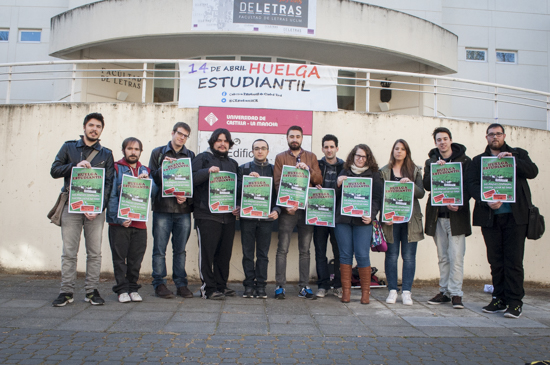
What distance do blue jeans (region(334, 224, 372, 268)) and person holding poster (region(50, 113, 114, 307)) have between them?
3.00 metres

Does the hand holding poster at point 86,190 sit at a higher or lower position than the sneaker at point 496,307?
higher

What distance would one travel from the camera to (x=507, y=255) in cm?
536

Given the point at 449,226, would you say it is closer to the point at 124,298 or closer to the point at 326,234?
the point at 326,234

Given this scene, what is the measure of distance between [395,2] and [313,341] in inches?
425

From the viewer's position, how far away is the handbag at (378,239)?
5.83 meters

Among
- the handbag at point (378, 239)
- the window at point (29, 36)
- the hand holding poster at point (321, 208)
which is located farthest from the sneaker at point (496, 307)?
the window at point (29, 36)

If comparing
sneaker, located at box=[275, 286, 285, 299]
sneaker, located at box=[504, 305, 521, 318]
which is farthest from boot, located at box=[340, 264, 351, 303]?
sneaker, located at box=[504, 305, 521, 318]

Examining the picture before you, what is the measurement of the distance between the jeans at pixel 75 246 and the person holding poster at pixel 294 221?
89.5 inches

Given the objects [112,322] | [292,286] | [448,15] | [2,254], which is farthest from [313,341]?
[448,15]

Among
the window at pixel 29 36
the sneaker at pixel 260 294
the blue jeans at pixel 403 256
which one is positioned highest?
the window at pixel 29 36

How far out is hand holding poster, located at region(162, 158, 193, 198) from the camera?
5.71 meters

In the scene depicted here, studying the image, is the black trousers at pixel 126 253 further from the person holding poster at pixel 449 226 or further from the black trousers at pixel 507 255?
the black trousers at pixel 507 255

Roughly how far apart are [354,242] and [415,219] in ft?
2.79

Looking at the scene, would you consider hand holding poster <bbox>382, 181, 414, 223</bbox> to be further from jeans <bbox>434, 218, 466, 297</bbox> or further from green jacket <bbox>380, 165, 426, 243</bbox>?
jeans <bbox>434, 218, 466, 297</bbox>
